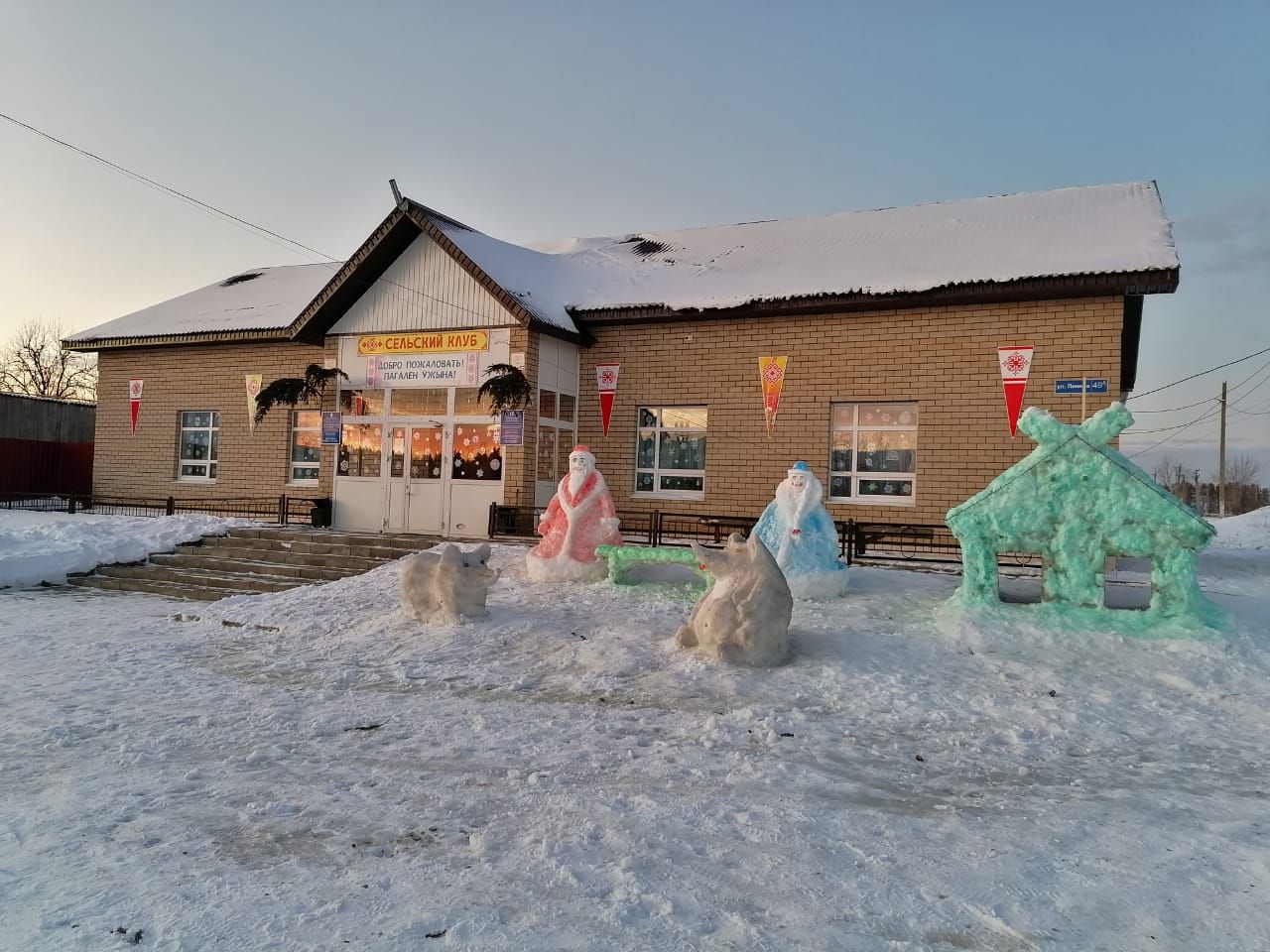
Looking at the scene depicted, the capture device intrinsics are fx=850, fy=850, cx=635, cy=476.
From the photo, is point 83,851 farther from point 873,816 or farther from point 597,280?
point 597,280

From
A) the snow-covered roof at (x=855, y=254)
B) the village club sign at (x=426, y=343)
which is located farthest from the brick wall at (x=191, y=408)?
the snow-covered roof at (x=855, y=254)

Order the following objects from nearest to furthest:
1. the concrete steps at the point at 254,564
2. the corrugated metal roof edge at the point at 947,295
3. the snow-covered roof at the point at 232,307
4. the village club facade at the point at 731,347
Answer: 1. the corrugated metal roof edge at the point at 947,295
2. the concrete steps at the point at 254,564
3. the village club facade at the point at 731,347
4. the snow-covered roof at the point at 232,307

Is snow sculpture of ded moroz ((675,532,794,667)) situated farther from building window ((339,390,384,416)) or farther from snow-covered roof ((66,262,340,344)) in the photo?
snow-covered roof ((66,262,340,344))

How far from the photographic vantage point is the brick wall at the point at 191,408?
18.5m

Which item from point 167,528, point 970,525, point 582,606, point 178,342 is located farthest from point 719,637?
point 178,342

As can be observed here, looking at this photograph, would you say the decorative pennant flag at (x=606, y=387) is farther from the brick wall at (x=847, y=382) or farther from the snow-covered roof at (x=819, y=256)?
the snow-covered roof at (x=819, y=256)

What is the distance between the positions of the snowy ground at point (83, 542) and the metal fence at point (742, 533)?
5.19 meters

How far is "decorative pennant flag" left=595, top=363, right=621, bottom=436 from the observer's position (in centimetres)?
1548

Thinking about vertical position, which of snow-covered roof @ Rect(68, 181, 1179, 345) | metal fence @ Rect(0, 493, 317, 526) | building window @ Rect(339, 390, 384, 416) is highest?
snow-covered roof @ Rect(68, 181, 1179, 345)

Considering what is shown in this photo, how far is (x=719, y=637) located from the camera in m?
7.31

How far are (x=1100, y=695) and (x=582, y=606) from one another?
4920mm

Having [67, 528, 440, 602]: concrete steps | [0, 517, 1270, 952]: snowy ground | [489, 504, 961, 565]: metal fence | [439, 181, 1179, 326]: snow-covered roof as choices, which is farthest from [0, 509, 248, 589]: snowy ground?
[439, 181, 1179, 326]: snow-covered roof

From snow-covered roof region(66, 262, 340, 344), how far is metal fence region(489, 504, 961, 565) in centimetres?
784

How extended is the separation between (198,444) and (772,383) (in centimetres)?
1341
